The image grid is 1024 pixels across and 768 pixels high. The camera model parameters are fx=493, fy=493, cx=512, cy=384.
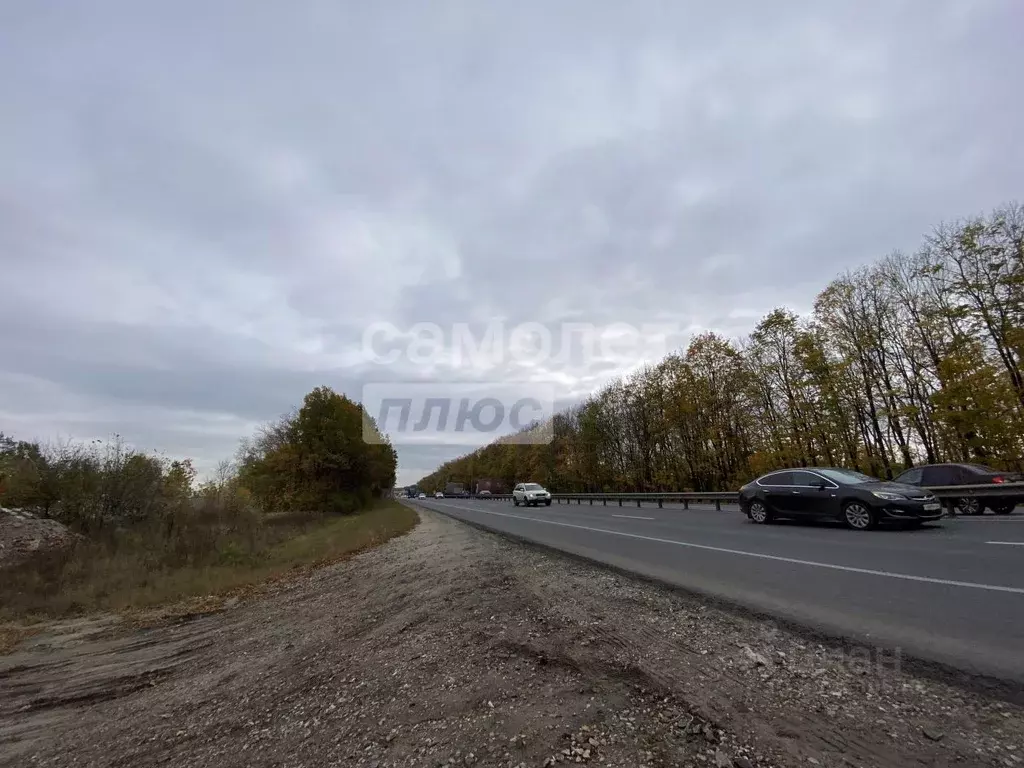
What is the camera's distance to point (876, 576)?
6.96 m

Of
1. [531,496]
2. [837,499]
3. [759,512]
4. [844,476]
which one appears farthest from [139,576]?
[531,496]

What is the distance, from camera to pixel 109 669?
746cm

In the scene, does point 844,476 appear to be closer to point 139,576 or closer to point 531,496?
point 139,576

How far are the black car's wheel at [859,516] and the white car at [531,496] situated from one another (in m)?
28.3

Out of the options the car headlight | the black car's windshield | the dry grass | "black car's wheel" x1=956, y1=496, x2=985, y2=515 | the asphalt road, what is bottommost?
the dry grass

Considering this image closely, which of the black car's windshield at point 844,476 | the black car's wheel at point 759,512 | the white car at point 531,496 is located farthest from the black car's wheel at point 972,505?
the white car at point 531,496

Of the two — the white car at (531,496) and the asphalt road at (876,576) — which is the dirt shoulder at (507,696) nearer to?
the asphalt road at (876,576)

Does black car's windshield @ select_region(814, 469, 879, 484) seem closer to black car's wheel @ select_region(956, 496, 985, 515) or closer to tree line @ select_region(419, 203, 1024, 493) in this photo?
black car's wheel @ select_region(956, 496, 985, 515)

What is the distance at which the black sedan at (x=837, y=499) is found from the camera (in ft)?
37.9

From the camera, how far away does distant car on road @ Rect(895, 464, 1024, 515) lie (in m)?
14.7

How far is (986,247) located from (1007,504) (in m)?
16.2

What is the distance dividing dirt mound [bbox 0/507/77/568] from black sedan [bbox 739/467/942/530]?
25649 millimetres

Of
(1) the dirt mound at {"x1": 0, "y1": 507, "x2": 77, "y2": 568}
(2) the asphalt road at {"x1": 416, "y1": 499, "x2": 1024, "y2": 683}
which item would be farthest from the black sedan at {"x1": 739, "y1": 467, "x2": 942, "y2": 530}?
(1) the dirt mound at {"x1": 0, "y1": 507, "x2": 77, "y2": 568}

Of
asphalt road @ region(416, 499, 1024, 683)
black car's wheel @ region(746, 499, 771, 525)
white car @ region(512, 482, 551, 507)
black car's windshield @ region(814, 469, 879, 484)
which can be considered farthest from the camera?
white car @ region(512, 482, 551, 507)
